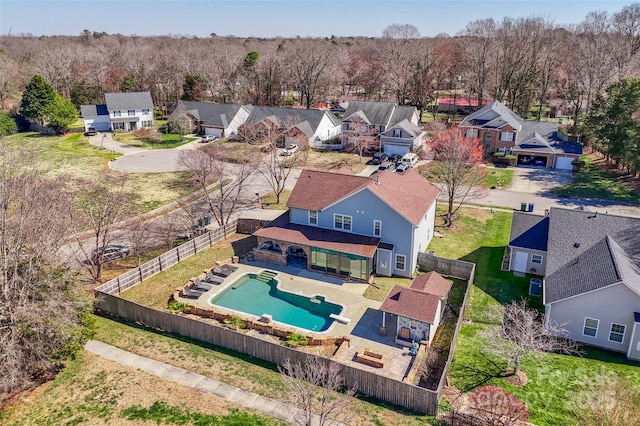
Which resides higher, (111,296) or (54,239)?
(54,239)

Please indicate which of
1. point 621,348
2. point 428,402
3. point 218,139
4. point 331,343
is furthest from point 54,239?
point 218,139

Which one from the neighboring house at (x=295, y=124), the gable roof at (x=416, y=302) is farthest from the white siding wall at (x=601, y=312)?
the neighboring house at (x=295, y=124)

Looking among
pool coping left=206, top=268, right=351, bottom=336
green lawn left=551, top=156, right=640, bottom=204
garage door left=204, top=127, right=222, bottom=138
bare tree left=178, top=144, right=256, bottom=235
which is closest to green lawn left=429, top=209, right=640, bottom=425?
pool coping left=206, top=268, right=351, bottom=336

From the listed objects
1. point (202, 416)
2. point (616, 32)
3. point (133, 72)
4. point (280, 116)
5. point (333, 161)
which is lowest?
point (202, 416)

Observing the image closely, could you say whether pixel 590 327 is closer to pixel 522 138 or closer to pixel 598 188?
pixel 598 188

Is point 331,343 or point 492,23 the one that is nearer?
point 331,343

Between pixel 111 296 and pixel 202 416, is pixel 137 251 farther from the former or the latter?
pixel 202 416

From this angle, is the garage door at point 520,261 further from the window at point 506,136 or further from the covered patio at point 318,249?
the window at point 506,136
